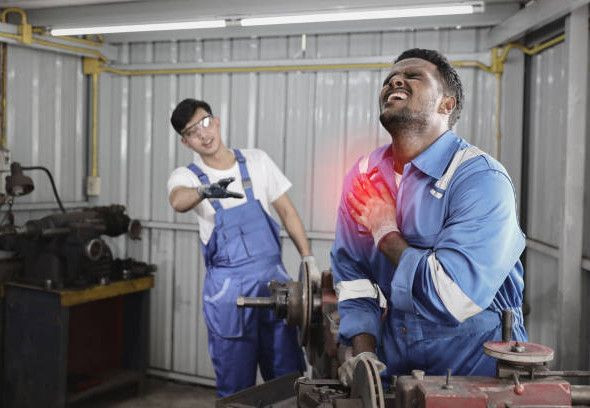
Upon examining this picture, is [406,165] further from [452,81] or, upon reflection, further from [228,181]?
[228,181]

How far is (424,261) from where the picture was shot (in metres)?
1.51

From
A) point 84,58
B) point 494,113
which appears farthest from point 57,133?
point 494,113

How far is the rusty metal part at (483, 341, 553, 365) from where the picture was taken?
1337mm

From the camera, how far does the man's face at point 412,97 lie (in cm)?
178

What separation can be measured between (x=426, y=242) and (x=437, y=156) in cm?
23

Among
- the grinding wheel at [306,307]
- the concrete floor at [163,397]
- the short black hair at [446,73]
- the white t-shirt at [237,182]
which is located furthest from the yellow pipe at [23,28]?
the short black hair at [446,73]

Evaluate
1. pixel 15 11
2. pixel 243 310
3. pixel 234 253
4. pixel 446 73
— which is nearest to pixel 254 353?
pixel 243 310

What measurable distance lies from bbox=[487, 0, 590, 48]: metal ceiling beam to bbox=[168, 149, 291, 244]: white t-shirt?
4.48ft

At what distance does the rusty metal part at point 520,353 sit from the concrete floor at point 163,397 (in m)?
3.05

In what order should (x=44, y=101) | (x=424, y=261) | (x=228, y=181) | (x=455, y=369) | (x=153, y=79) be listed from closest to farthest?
1. (x=424, y=261)
2. (x=455, y=369)
3. (x=228, y=181)
4. (x=44, y=101)
5. (x=153, y=79)

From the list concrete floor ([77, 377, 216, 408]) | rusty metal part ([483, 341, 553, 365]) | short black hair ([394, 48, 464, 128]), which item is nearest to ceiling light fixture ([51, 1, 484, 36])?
short black hair ([394, 48, 464, 128])

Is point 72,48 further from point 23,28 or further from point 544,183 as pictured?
point 544,183

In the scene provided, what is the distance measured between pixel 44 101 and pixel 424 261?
3.32 metres

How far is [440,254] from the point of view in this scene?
1.50 m
